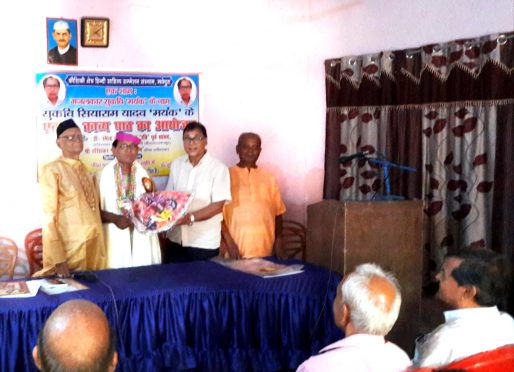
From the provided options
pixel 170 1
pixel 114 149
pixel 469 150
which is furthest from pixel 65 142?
pixel 469 150

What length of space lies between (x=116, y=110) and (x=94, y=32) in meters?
0.63

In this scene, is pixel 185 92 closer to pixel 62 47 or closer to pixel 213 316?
pixel 62 47

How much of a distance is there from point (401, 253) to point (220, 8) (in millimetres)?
2770

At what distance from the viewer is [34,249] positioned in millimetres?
4684

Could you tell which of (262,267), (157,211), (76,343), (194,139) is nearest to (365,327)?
(76,343)

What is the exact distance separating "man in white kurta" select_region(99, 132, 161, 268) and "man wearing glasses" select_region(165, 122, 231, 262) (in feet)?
1.21

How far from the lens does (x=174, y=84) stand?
5176mm

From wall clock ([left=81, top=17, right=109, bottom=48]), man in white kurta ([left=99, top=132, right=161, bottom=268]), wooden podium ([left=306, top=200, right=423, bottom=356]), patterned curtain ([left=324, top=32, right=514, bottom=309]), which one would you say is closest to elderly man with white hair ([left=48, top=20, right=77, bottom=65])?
wall clock ([left=81, top=17, right=109, bottom=48])

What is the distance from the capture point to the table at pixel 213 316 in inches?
129

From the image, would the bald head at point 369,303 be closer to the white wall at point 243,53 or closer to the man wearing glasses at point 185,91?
the white wall at point 243,53

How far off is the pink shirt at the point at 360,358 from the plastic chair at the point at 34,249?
3179 millimetres

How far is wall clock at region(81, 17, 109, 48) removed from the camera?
475 cm

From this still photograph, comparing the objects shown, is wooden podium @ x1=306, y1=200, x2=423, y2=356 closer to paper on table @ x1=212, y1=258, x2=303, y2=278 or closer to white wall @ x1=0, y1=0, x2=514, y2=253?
paper on table @ x1=212, y1=258, x2=303, y2=278

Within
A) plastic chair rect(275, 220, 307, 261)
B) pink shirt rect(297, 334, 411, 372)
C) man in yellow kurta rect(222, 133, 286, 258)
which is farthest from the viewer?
plastic chair rect(275, 220, 307, 261)
